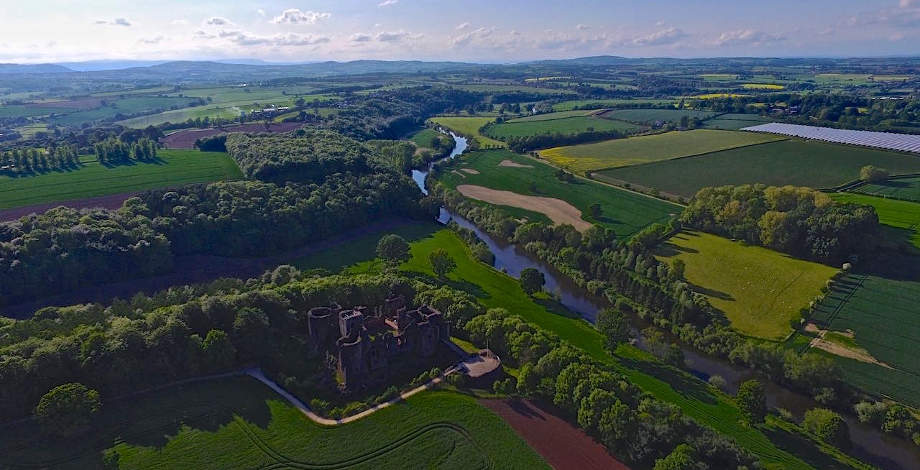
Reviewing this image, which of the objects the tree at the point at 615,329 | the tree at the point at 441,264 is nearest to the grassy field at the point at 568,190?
the tree at the point at 441,264

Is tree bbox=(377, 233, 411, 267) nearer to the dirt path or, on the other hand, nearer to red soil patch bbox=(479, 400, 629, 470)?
the dirt path

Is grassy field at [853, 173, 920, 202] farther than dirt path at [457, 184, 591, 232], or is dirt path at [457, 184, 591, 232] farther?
grassy field at [853, 173, 920, 202]

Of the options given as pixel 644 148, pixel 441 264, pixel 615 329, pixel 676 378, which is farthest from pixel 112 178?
pixel 644 148

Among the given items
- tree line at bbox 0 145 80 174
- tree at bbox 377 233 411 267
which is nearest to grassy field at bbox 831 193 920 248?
tree at bbox 377 233 411 267

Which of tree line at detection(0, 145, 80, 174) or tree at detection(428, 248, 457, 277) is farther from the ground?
tree line at detection(0, 145, 80, 174)

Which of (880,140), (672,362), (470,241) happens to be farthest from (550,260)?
(880,140)

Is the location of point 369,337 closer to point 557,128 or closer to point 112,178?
point 112,178

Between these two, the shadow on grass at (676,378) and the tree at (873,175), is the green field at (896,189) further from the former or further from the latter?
the shadow on grass at (676,378)
